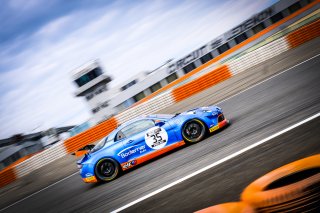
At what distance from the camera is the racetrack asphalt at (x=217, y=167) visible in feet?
14.6

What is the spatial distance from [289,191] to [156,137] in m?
5.12

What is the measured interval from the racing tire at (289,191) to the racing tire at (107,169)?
205 inches

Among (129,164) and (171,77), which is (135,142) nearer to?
(129,164)

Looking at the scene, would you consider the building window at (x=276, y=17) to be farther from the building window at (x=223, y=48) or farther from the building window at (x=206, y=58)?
the building window at (x=206, y=58)

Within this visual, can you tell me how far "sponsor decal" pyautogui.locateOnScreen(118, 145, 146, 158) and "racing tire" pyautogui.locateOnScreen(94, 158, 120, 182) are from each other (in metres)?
0.29

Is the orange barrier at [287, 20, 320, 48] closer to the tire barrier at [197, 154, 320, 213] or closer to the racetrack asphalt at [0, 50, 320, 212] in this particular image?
the racetrack asphalt at [0, 50, 320, 212]

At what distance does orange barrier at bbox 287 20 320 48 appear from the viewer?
64.0ft

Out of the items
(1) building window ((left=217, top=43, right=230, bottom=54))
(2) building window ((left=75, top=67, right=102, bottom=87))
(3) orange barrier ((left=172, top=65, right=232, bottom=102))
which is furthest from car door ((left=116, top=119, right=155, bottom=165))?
(2) building window ((left=75, top=67, right=102, bottom=87))

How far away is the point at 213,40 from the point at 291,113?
4184cm

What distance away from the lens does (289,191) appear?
94.3 inches

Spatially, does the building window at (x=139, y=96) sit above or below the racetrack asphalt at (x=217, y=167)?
above

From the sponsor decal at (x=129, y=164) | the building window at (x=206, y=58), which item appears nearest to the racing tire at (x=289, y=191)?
the sponsor decal at (x=129, y=164)

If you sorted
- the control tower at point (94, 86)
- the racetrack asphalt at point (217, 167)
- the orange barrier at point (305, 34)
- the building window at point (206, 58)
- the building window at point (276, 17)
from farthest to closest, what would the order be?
1. the control tower at point (94, 86)
2. the building window at point (206, 58)
3. the building window at point (276, 17)
4. the orange barrier at point (305, 34)
5. the racetrack asphalt at point (217, 167)

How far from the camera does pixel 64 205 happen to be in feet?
22.9
